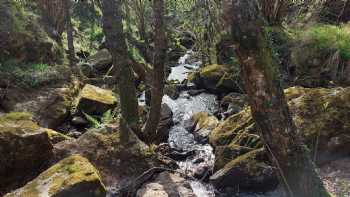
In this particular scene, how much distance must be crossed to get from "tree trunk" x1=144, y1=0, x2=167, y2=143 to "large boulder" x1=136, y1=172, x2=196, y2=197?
2.28 meters

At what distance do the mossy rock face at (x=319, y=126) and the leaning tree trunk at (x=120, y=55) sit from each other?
89.1 inches

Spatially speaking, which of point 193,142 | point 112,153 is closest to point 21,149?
point 112,153

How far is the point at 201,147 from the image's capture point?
9.75 m

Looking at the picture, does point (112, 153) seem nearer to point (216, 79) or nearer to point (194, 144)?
point (194, 144)

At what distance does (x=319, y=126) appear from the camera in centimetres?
744

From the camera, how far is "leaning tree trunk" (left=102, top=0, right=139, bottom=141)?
8.16 metres

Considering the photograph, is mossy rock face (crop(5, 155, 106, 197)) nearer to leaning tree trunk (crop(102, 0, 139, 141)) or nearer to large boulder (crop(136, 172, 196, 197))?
large boulder (crop(136, 172, 196, 197))

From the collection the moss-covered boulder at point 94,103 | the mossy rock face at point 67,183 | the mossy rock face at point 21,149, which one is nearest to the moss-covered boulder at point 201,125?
the moss-covered boulder at point 94,103

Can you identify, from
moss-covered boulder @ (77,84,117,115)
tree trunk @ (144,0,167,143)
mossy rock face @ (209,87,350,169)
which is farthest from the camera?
moss-covered boulder @ (77,84,117,115)

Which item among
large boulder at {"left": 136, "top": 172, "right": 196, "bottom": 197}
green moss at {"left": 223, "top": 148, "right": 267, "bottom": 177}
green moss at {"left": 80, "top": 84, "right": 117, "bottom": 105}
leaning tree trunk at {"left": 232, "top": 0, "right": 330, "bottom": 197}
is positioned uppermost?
leaning tree trunk at {"left": 232, "top": 0, "right": 330, "bottom": 197}

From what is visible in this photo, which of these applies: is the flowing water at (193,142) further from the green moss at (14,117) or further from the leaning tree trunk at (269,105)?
the green moss at (14,117)

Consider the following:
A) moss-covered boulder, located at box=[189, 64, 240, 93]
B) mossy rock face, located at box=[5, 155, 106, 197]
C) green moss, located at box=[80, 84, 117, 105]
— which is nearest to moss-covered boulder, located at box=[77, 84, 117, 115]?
green moss, located at box=[80, 84, 117, 105]

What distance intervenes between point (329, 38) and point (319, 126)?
6.08 metres

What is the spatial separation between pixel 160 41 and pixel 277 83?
4.64m
